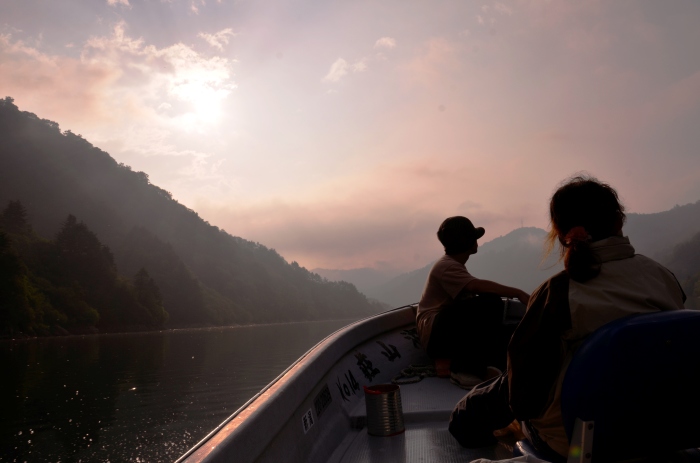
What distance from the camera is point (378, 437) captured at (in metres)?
2.98

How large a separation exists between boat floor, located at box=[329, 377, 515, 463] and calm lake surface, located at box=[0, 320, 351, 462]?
50.2ft

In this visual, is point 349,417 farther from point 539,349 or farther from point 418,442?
point 539,349

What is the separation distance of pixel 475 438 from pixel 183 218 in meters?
162

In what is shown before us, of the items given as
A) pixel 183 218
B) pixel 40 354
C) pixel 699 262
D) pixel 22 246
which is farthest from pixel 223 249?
pixel 699 262

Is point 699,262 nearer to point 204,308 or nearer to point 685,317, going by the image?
point 204,308

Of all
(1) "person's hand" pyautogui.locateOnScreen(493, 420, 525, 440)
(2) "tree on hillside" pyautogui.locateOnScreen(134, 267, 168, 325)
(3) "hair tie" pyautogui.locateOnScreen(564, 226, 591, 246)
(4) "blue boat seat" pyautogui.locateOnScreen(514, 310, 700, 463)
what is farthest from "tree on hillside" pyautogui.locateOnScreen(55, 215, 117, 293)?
(4) "blue boat seat" pyautogui.locateOnScreen(514, 310, 700, 463)

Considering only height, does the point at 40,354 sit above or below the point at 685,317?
below

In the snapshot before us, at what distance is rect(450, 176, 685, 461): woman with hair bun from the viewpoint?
1.68 meters

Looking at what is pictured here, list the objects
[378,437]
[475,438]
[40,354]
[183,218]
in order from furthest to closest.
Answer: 1. [183,218]
2. [40,354]
3. [378,437]
4. [475,438]


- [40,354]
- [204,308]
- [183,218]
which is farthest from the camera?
[183,218]

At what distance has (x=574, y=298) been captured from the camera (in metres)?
1.68

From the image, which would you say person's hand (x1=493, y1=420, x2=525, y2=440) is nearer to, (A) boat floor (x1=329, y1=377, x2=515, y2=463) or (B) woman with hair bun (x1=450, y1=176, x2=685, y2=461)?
(A) boat floor (x1=329, y1=377, x2=515, y2=463)

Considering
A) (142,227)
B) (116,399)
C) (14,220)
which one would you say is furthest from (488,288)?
(142,227)

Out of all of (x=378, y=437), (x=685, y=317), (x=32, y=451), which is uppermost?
(x=685, y=317)
